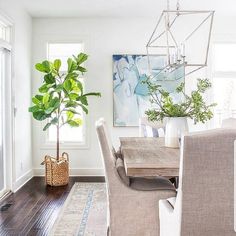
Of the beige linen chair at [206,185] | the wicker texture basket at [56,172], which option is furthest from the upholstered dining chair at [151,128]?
the beige linen chair at [206,185]

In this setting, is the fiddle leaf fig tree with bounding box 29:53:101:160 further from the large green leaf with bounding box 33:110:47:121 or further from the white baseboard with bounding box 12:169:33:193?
the white baseboard with bounding box 12:169:33:193

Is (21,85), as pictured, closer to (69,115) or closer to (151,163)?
(69,115)

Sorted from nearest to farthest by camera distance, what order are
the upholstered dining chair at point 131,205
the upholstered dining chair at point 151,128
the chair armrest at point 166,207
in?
the chair armrest at point 166,207 < the upholstered dining chair at point 131,205 < the upholstered dining chair at point 151,128

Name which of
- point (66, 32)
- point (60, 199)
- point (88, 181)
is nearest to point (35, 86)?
point (66, 32)

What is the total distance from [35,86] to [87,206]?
254 centimetres

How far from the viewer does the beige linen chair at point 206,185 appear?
1479mm

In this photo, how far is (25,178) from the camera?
4965 mm

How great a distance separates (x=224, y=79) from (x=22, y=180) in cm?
375

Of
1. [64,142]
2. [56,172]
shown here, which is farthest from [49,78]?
[56,172]

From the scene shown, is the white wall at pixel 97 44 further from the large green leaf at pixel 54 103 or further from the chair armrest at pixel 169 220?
the chair armrest at pixel 169 220

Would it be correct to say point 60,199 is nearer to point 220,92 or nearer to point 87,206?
point 87,206

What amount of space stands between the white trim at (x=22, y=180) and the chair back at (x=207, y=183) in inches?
132

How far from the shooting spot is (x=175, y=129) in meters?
2.94

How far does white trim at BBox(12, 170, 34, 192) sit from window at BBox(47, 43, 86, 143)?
663mm
